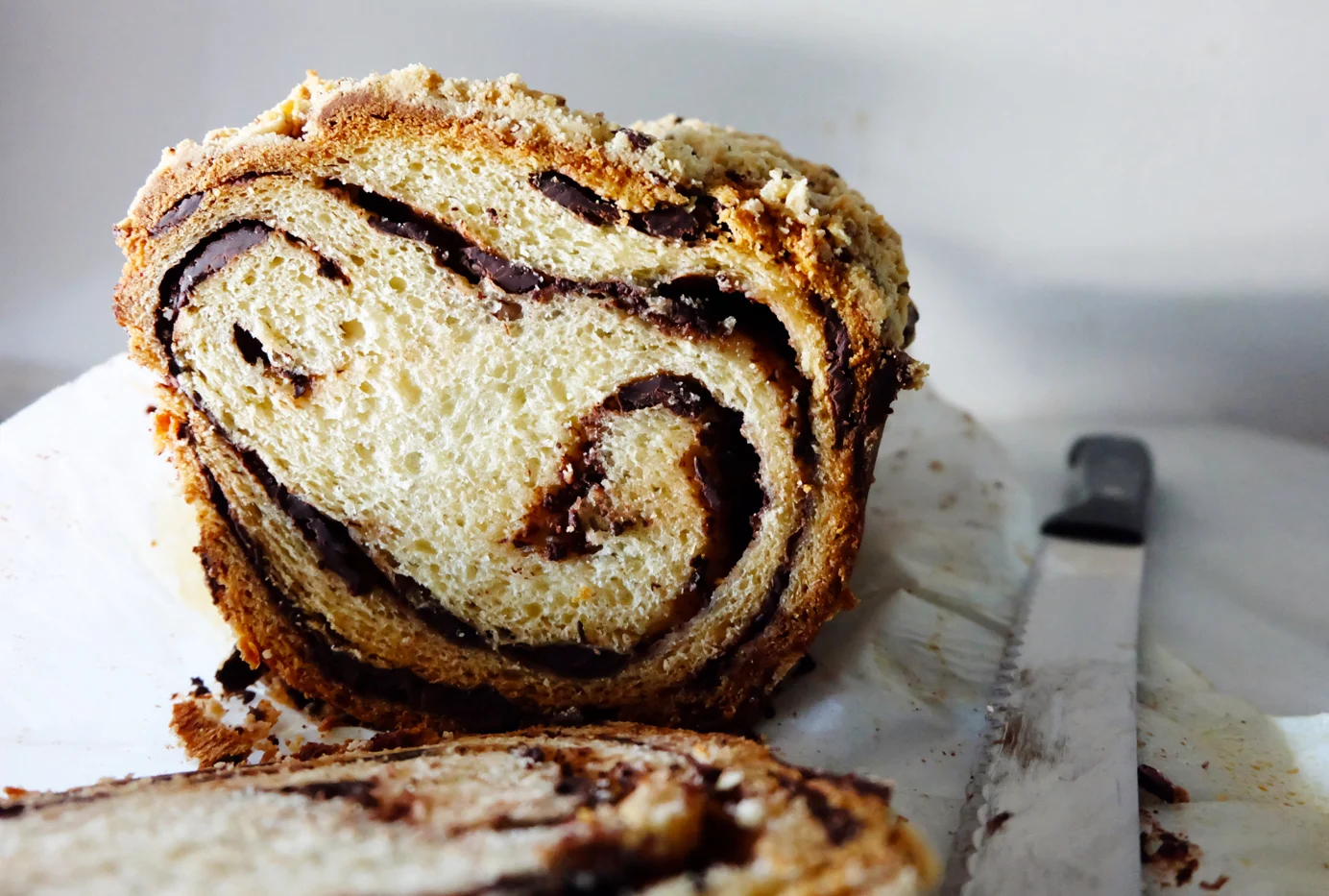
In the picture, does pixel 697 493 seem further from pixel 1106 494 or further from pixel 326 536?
pixel 1106 494

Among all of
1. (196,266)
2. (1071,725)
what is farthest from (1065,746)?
(196,266)

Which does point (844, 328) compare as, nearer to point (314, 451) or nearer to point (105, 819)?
point (314, 451)

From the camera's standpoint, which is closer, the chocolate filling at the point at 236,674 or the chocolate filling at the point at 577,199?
the chocolate filling at the point at 577,199

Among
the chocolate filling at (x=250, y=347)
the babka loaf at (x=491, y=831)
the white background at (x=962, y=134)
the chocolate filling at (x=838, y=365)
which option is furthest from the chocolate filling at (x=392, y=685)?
the white background at (x=962, y=134)

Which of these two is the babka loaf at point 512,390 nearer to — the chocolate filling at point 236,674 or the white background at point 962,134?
the chocolate filling at point 236,674

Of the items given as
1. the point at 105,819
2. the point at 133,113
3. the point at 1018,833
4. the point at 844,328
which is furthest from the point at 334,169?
the point at 133,113

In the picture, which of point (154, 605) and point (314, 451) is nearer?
point (314, 451)

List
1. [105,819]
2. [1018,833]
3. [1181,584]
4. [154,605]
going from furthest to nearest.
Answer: [1181,584]
[154,605]
[1018,833]
[105,819]
